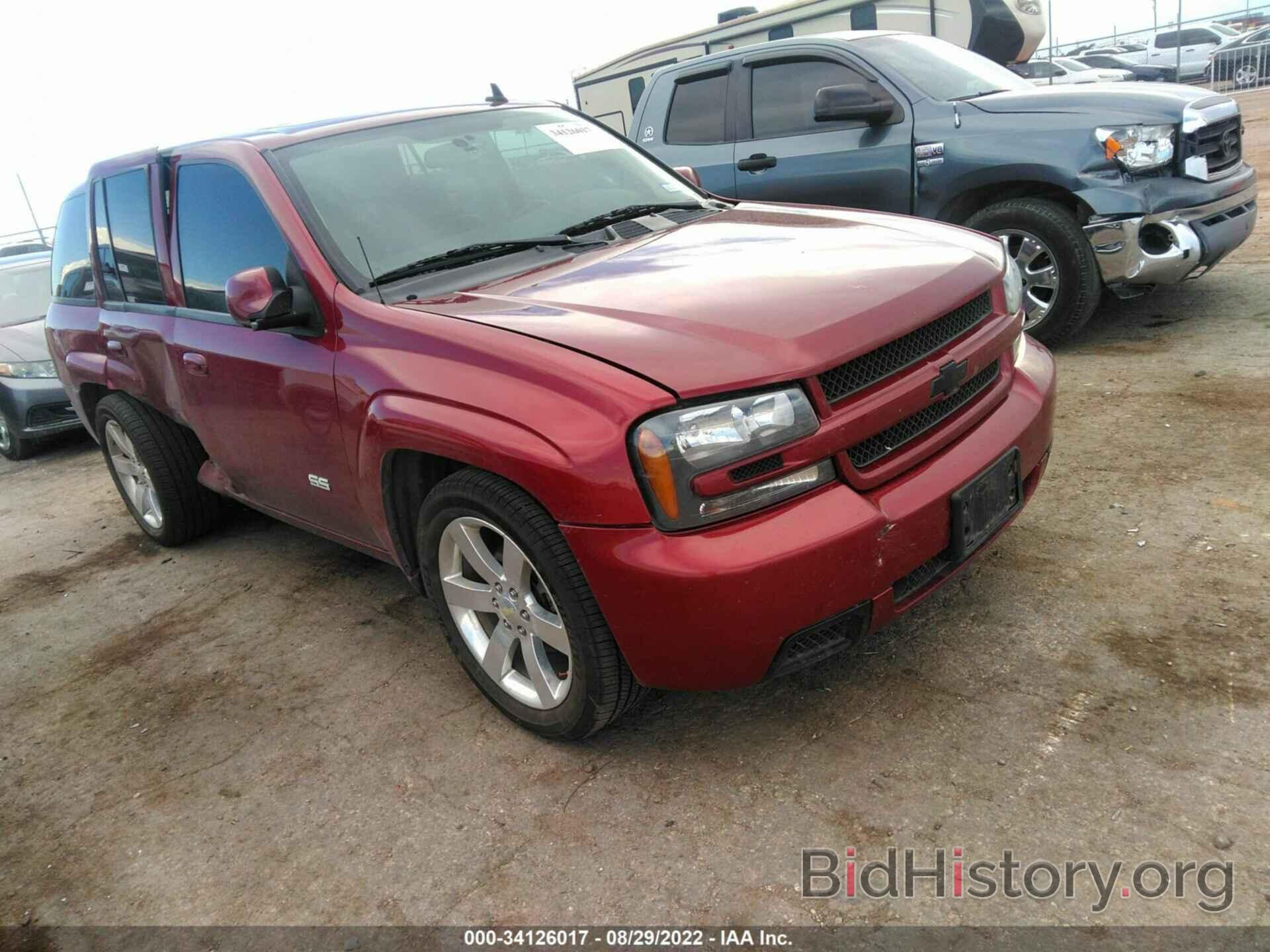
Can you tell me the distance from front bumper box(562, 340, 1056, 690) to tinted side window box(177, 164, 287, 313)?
63.3 inches

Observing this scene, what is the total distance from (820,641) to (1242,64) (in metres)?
25.1

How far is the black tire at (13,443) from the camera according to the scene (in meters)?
7.35

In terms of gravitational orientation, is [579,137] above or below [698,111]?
above

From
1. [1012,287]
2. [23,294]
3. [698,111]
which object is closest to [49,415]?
[23,294]

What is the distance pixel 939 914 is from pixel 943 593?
4.34ft

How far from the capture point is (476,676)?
9.53ft

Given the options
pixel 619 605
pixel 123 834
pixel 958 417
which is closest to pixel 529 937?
pixel 619 605

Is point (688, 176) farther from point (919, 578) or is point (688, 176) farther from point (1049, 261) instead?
point (1049, 261)

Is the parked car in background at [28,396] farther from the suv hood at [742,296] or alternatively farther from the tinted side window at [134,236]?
the suv hood at [742,296]

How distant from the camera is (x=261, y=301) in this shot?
2.92 metres

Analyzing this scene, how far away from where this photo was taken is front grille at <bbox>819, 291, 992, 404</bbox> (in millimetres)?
2332

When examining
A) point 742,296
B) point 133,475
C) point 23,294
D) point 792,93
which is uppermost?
point 792,93

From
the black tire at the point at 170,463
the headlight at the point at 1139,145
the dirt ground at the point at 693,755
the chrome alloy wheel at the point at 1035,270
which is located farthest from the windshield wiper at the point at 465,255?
the headlight at the point at 1139,145

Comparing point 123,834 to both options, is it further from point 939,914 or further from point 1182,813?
point 1182,813
